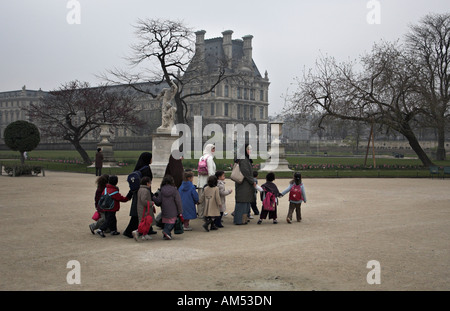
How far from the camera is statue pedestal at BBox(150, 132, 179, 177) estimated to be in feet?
78.2

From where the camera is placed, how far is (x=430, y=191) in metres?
18.0

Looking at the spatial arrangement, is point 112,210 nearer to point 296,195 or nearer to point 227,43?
point 296,195

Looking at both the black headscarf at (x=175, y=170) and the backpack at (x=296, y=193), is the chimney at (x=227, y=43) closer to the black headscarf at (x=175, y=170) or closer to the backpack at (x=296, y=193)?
the backpack at (x=296, y=193)

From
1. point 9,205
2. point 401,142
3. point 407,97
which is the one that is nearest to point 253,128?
point 401,142

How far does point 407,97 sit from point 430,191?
16.5 metres

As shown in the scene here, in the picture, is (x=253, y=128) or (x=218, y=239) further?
(x=253, y=128)

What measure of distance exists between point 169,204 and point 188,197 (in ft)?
3.23

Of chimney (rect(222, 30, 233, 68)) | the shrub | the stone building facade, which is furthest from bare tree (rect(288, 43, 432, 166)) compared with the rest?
chimney (rect(222, 30, 233, 68))

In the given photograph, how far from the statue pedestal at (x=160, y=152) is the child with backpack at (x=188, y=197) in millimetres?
13820

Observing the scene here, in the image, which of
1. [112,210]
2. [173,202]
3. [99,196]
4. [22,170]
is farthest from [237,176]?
[22,170]

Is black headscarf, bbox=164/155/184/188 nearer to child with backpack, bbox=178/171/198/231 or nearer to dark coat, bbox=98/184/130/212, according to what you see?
child with backpack, bbox=178/171/198/231
